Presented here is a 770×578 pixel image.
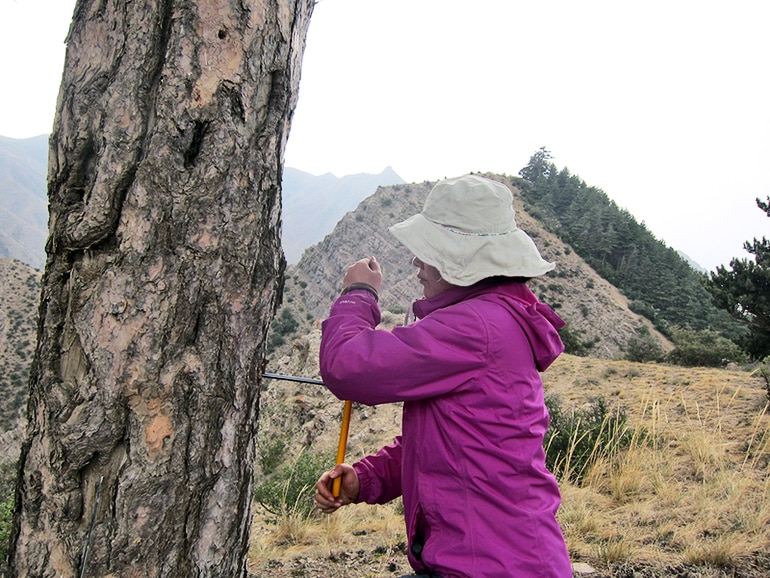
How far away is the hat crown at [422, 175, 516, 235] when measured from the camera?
4.72 feet

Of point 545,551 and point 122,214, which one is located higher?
point 122,214

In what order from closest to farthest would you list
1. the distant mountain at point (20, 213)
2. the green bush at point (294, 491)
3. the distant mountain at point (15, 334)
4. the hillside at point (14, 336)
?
the green bush at point (294, 491)
the hillside at point (14, 336)
the distant mountain at point (15, 334)
the distant mountain at point (20, 213)

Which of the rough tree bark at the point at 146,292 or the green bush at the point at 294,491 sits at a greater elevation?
the rough tree bark at the point at 146,292

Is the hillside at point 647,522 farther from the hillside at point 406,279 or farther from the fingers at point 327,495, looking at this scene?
the hillside at point 406,279

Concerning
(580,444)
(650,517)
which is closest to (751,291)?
(580,444)

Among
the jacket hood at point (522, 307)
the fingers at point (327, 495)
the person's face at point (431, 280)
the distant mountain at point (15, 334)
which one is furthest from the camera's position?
the distant mountain at point (15, 334)

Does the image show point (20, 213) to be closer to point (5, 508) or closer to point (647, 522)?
point (5, 508)

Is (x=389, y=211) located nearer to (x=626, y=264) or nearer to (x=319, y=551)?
(x=626, y=264)

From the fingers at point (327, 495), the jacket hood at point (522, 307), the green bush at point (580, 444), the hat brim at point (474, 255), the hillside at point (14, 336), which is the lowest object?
the hillside at point (14, 336)

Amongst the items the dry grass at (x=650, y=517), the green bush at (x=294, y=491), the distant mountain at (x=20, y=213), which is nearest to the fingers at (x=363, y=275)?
the dry grass at (x=650, y=517)

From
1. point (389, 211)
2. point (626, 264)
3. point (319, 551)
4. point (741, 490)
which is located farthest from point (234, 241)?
point (389, 211)

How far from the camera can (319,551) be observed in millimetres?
3295

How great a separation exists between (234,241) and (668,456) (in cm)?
490

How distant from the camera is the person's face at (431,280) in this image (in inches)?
59.2
